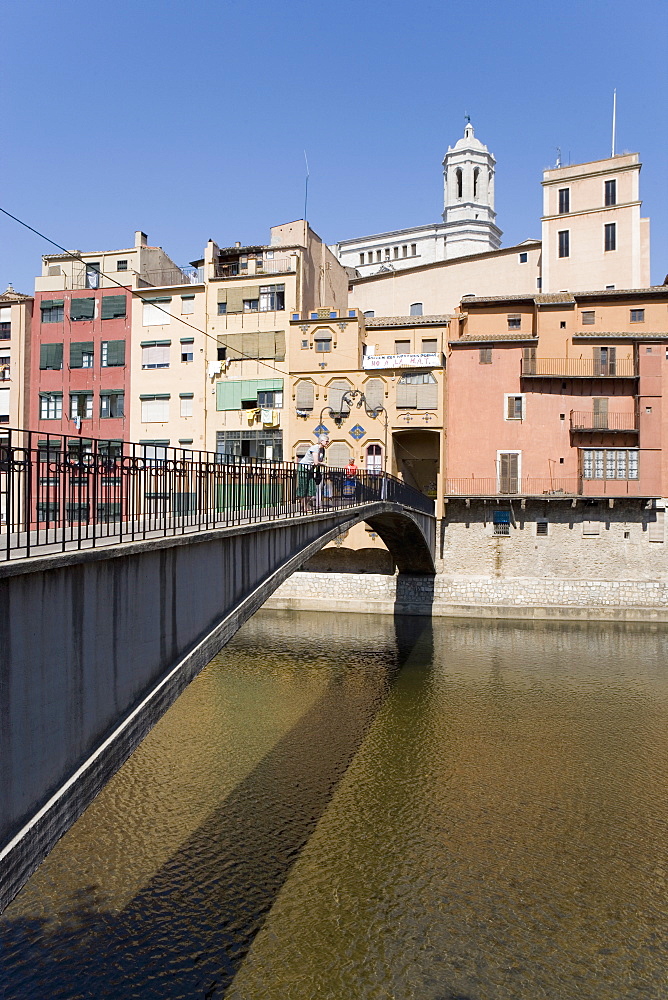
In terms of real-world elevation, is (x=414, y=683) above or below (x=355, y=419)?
below

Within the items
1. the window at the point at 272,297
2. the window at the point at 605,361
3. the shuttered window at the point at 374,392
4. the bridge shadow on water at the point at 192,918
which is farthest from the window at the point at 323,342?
the bridge shadow on water at the point at 192,918

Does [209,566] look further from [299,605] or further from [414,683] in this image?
[299,605]

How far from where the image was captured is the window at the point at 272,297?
40.8 metres

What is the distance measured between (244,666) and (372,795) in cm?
1136

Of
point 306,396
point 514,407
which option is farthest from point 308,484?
point 514,407

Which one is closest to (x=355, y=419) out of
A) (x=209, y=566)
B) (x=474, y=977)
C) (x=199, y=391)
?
(x=199, y=391)

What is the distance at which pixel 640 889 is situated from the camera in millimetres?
12062

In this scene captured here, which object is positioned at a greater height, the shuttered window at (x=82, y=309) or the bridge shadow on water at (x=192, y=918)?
the shuttered window at (x=82, y=309)

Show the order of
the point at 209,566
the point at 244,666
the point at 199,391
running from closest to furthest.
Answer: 1. the point at 209,566
2. the point at 244,666
3. the point at 199,391

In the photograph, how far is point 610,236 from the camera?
47500 millimetres

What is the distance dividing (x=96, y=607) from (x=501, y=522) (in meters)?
31.1

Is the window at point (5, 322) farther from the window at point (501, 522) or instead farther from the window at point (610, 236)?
the window at point (610, 236)

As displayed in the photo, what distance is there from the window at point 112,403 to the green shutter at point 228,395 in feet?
19.3

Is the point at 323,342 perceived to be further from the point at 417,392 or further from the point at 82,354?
the point at 82,354
